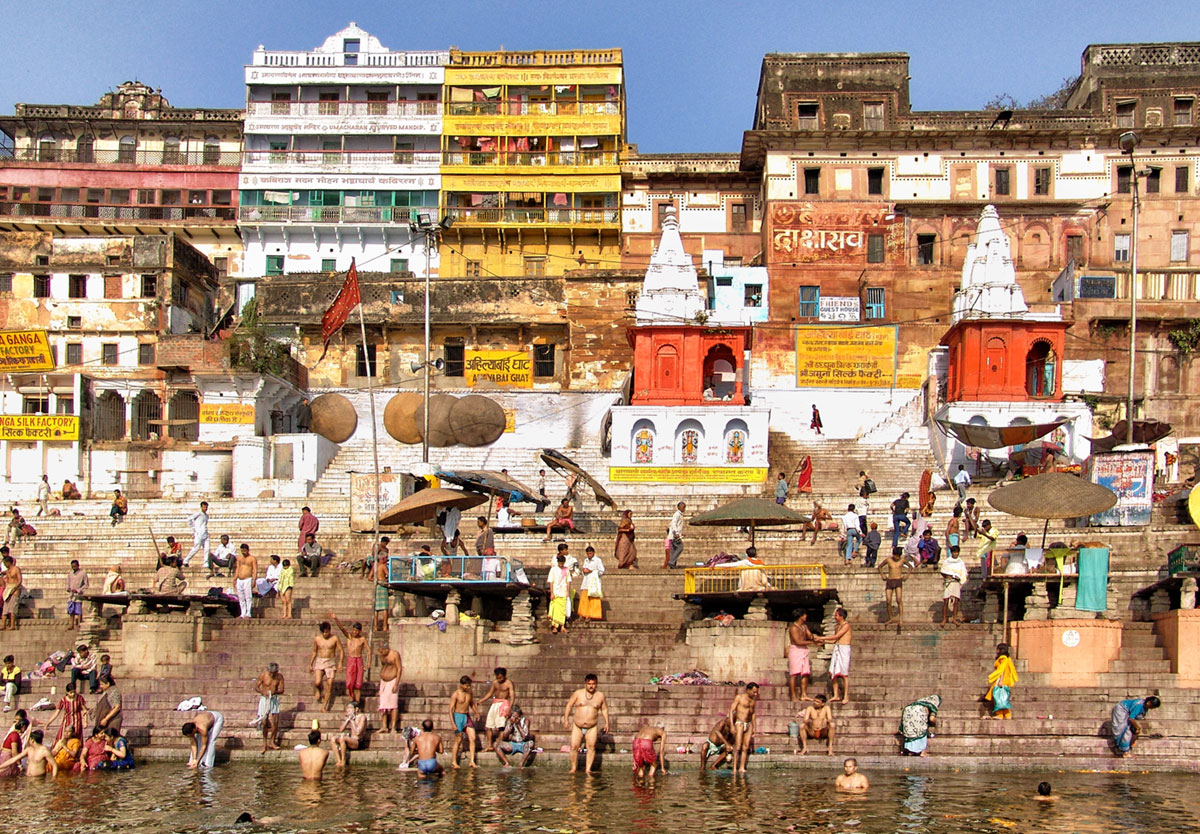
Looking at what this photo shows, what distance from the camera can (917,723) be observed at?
1490 cm

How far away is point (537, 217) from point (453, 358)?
27.5 feet

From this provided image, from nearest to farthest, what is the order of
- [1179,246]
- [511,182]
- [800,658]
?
1. [800,658]
2. [1179,246]
3. [511,182]

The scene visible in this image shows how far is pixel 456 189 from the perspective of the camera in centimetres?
4628

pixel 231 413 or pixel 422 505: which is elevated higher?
pixel 231 413

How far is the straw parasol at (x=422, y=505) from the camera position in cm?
1988

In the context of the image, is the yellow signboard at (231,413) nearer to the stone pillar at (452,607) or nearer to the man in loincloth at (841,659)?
the stone pillar at (452,607)

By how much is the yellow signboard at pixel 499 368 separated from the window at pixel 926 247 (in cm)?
1169

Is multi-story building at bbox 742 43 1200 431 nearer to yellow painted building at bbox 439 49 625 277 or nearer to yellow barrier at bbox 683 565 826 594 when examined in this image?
yellow painted building at bbox 439 49 625 277

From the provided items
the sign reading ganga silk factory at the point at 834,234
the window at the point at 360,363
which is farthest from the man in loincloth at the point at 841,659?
the window at the point at 360,363

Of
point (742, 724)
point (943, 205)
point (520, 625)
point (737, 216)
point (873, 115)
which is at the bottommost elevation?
point (742, 724)

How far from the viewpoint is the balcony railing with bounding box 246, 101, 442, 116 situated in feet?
155

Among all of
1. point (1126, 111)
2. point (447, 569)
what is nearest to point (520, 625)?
point (447, 569)

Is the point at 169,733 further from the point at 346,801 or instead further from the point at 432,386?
the point at 432,386

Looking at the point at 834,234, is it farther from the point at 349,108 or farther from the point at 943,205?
the point at 349,108
